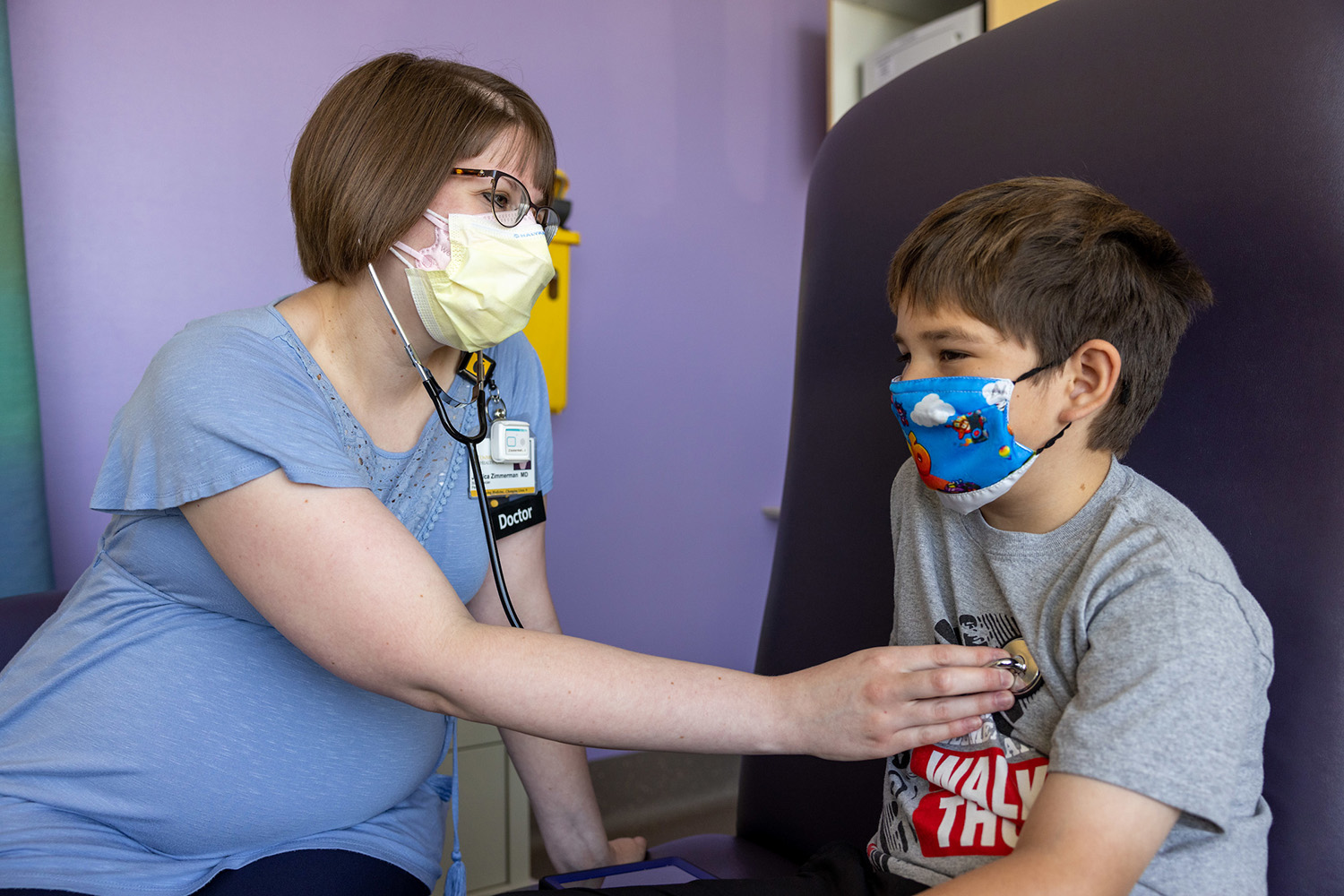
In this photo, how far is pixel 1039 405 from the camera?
2.70 feet

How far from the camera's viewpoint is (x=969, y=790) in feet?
2.66

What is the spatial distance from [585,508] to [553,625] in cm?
112

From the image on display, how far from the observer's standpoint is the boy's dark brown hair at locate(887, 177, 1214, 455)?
82 centimetres

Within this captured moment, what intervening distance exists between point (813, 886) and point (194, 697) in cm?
64

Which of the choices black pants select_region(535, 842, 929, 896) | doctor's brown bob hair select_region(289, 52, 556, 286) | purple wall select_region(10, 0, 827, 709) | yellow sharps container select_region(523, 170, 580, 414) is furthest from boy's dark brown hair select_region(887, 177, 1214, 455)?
purple wall select_region(10, 0, 827, 709)

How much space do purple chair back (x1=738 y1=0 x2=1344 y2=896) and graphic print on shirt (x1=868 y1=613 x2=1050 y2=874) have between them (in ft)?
0.53

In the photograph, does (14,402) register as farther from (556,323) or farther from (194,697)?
(556,323)

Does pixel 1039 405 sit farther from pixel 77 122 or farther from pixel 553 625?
pixel 77 122

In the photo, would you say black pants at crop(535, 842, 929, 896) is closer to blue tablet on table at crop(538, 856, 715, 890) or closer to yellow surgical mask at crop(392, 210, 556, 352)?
blue tablet on table at crop(538, 856, 715, 890)

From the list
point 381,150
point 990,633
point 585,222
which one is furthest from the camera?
point 585,222

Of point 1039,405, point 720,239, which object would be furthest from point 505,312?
point 720,239

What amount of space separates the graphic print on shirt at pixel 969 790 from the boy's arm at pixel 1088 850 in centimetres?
9

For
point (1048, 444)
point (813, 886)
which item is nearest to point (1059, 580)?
point (1048, 444)

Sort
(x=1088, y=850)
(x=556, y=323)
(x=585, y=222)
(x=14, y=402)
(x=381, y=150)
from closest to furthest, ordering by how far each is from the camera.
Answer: (x=1088, y=850), (x=381, y=150), (x=14, y=402), (x=556, y=323), (x=585, y=222)
